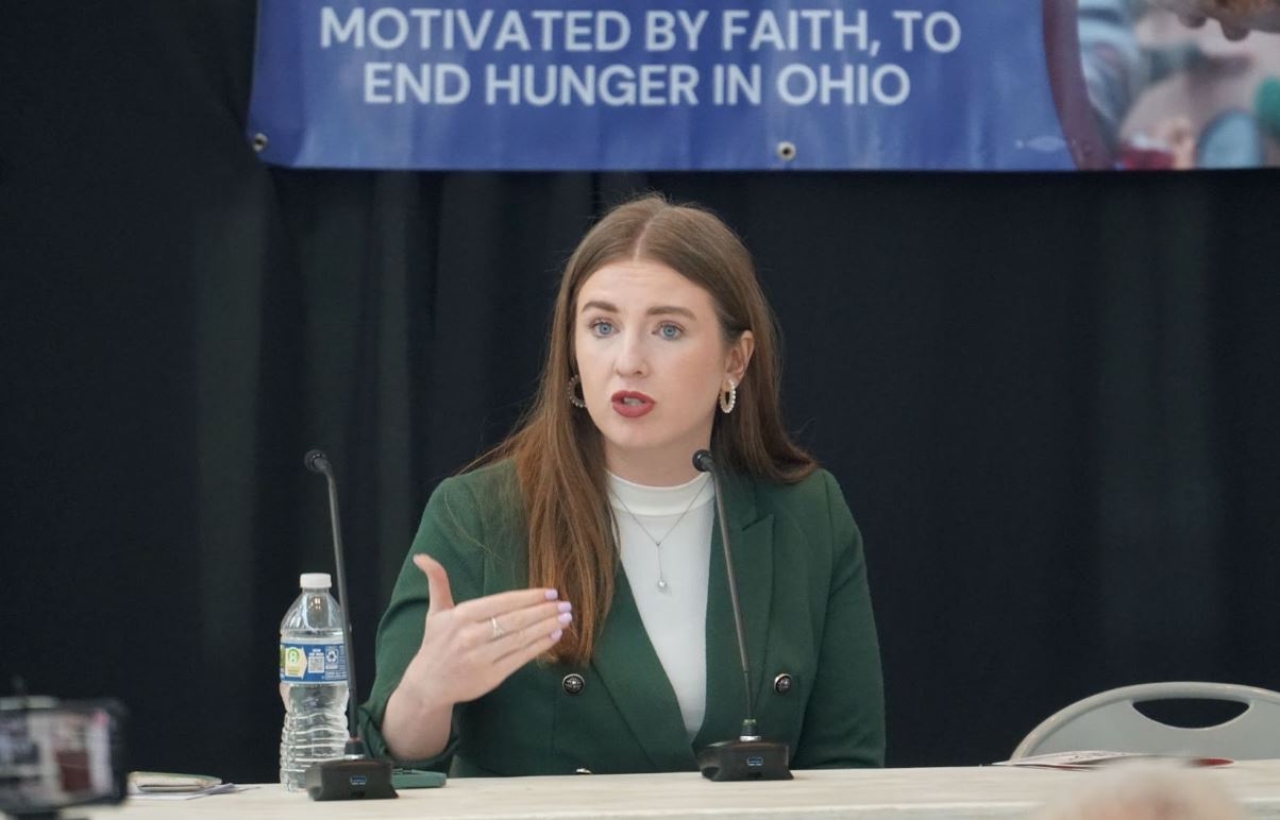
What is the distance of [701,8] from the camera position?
3410mm

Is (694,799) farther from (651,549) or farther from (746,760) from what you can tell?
(651,549)

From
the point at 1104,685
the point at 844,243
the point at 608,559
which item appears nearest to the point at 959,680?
the point at 1104,685

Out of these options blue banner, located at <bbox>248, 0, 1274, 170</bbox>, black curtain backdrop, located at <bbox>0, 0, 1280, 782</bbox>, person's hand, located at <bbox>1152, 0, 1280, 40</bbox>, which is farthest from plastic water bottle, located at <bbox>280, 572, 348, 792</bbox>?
person's hand, located at <bbox>1152, 0, 1280, 40</bbox>

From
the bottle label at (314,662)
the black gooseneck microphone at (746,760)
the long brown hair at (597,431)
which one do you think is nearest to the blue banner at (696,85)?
the long brown hair at (597,431)

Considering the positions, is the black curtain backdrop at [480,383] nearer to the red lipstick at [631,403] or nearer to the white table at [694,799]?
the red lipstick at [631,403]

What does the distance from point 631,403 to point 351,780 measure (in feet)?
2.46

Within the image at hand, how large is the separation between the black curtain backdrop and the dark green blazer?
34.0 inches

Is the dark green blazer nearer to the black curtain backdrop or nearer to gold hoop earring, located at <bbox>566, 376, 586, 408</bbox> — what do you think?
gold hoop earring, located at <bbox>566, 376, 586, 408</bbox>

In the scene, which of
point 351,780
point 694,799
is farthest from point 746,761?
point 351,780

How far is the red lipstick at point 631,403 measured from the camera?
2529 millimetres

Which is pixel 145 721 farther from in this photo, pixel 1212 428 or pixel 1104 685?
pixel 1212 428

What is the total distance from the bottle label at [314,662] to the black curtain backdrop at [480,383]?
1072 millimetres

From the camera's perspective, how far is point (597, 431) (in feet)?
8.77

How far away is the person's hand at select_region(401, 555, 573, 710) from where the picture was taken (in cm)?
208
